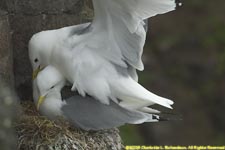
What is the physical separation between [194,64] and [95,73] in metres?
2.56

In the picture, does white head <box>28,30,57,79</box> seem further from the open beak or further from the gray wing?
the gray wing

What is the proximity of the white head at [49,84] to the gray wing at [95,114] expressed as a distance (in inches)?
2.0

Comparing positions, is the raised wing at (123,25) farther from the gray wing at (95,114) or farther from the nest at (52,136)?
the nest at (52,136)

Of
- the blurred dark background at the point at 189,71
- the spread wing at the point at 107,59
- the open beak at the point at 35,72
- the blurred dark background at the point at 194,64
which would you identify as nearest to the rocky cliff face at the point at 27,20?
the open beak at the point at 35,72

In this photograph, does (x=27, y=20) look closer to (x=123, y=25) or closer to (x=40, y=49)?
(x=40, y=49)

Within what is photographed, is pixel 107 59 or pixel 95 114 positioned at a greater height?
pixel 107 59

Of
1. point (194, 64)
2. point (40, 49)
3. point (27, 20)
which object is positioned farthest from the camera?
point (194, 64)

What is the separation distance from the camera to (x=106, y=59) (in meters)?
3.32

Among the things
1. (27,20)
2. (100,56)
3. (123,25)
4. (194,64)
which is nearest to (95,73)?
(100,56)

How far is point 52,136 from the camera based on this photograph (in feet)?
10.6

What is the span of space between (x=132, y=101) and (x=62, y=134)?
269 mm

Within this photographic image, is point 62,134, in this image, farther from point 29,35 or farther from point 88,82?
point 29,35

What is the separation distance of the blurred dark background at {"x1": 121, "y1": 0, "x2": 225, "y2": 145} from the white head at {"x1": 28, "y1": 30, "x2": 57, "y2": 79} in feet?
7.86

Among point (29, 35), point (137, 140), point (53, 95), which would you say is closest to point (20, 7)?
point (29, 35)
